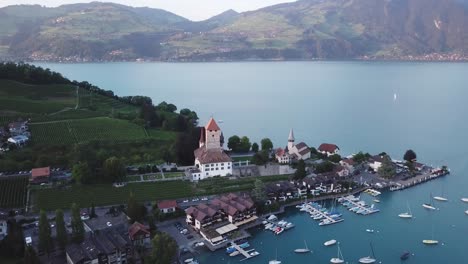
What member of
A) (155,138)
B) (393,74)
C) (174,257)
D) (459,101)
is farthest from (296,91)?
(174,257)

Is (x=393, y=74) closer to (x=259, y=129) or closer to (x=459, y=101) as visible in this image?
(x=459, y=101)

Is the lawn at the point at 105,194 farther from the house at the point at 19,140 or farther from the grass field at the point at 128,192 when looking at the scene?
the house at the point at 19,140

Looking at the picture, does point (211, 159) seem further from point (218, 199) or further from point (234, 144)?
point (234, 144)

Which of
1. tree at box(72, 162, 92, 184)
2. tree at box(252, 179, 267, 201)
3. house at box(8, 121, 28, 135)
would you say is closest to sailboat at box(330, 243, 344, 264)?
tree at box(252, 179, 267, 201)

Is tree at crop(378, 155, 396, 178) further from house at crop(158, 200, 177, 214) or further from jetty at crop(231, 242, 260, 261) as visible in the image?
house at crop(158, 200, 177, 214)

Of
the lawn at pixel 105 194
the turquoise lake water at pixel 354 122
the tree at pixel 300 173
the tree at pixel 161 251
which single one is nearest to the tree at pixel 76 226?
the tree at pixel 161 251

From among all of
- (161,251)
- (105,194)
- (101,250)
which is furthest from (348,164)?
(101,250)
